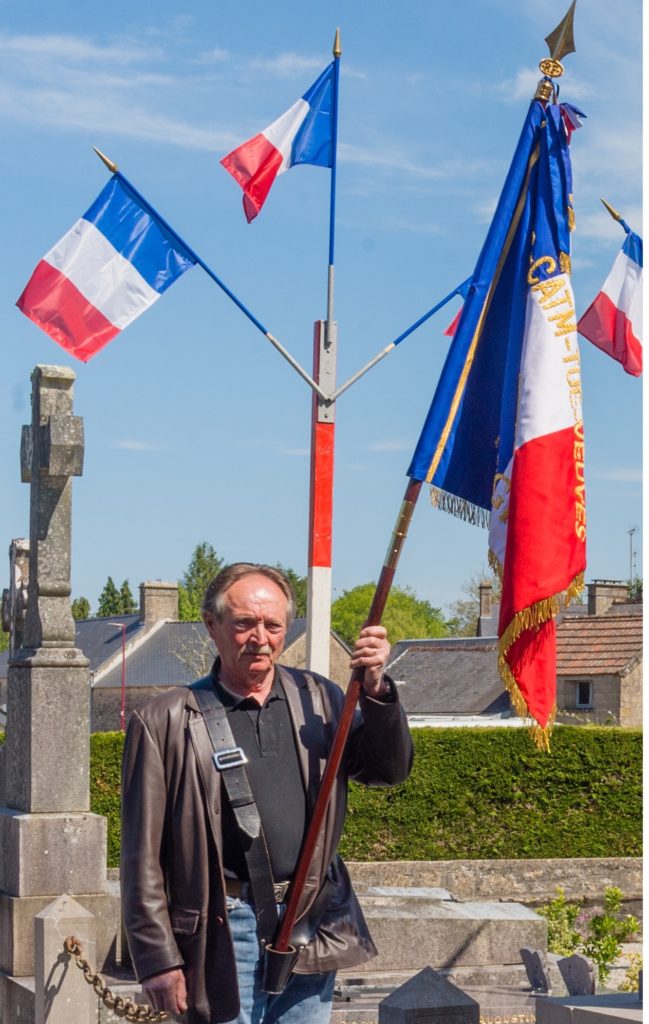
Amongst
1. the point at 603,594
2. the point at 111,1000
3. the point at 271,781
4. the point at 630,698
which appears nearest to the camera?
the point at 271,781

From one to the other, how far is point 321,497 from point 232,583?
886 cm

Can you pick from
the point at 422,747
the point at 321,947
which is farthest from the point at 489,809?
the point at 321,947

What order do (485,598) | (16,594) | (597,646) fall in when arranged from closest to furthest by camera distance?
1. (16,594)
2. (597,646)
3. (485,598)

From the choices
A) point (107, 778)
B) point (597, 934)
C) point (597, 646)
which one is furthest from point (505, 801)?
point (597, 646)

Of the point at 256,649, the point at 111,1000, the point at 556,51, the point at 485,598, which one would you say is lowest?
the point at 111,1000

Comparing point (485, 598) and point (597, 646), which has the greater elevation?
point (485, 598)

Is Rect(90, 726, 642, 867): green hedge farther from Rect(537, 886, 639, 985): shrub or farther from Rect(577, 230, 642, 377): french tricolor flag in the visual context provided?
Rect(577, 230, 642, 377): french tricolor flag

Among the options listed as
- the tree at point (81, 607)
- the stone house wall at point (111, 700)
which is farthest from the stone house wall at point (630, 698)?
the tree at point (81, 607)

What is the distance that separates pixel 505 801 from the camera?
55.9ft

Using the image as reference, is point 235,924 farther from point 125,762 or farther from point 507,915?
point 507,915

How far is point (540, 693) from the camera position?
514cm

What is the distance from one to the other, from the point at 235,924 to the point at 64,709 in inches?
224

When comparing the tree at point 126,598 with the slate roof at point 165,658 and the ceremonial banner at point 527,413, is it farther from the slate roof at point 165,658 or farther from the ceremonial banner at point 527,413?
the ceremonial banner at point 527,413

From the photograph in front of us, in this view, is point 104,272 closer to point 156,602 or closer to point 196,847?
point 196,847
